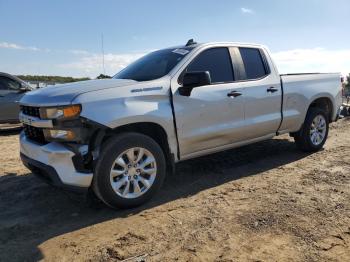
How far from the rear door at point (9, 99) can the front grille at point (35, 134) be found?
628cm

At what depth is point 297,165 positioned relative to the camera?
6188 millimetres

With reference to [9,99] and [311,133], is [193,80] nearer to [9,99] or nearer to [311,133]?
[311,133]

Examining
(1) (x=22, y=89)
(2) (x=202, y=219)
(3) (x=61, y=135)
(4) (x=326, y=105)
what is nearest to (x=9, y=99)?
(1) (x=22, y=89)

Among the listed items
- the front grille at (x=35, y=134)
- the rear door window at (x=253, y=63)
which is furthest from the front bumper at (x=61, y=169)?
the rear door window at (x=253, y=63)

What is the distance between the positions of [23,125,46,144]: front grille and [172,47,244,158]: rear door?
1.60 metres

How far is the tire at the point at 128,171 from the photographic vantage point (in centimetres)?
415

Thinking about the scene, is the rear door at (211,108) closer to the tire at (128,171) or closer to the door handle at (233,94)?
the door handle at (233,94)

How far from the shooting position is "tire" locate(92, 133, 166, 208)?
415 centimetres

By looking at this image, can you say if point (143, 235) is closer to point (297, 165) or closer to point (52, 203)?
point (52, 203)

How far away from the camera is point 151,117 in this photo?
175 inches

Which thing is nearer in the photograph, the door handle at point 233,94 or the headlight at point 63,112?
the headlight at point 63,112

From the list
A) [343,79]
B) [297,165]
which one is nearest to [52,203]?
[297,165]

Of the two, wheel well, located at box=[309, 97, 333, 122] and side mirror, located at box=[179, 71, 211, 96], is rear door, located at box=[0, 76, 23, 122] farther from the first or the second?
wheel well, located at box=[309, 97, 333, 122]

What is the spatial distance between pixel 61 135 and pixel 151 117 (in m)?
1.02
